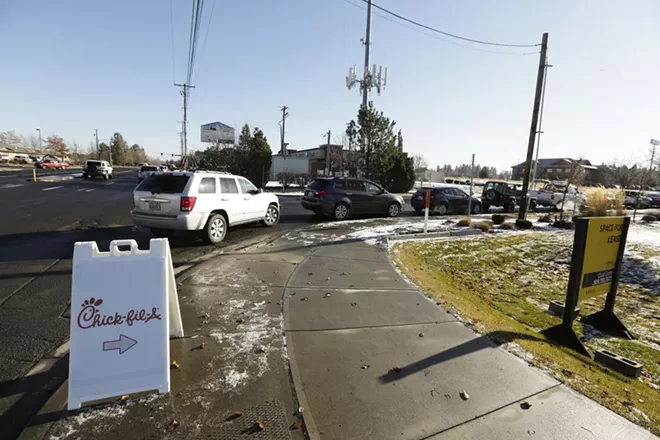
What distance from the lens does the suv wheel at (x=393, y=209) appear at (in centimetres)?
1469

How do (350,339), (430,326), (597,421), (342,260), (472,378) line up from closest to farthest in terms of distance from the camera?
(597,421)
(472,378)
(350,339)
(430,326)
(342,260)

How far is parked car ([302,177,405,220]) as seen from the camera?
12961 mm

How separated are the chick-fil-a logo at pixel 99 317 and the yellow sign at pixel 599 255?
207 inches

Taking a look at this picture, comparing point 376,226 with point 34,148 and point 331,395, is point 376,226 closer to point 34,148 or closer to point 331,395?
point 331,395

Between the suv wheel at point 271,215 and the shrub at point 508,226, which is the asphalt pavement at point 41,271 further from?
the shrub at point 508,226

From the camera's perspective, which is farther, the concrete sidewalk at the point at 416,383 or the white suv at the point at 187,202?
the white suv at the point at 187,202

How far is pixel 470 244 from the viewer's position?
33.8 ft

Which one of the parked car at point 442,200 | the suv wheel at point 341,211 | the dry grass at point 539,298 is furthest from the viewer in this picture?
the parked car at point 442,200

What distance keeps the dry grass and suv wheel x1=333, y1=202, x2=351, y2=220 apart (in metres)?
4.35

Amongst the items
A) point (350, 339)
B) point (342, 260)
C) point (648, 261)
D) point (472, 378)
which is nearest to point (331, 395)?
point (350, 339)

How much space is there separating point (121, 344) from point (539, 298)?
7421mm

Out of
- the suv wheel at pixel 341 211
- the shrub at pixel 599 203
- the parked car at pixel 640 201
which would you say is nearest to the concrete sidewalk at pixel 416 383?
the suv wheel at pixel 341 211

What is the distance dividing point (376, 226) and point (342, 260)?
4880 millimetres

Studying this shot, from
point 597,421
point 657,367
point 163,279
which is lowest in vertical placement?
point 657,367
